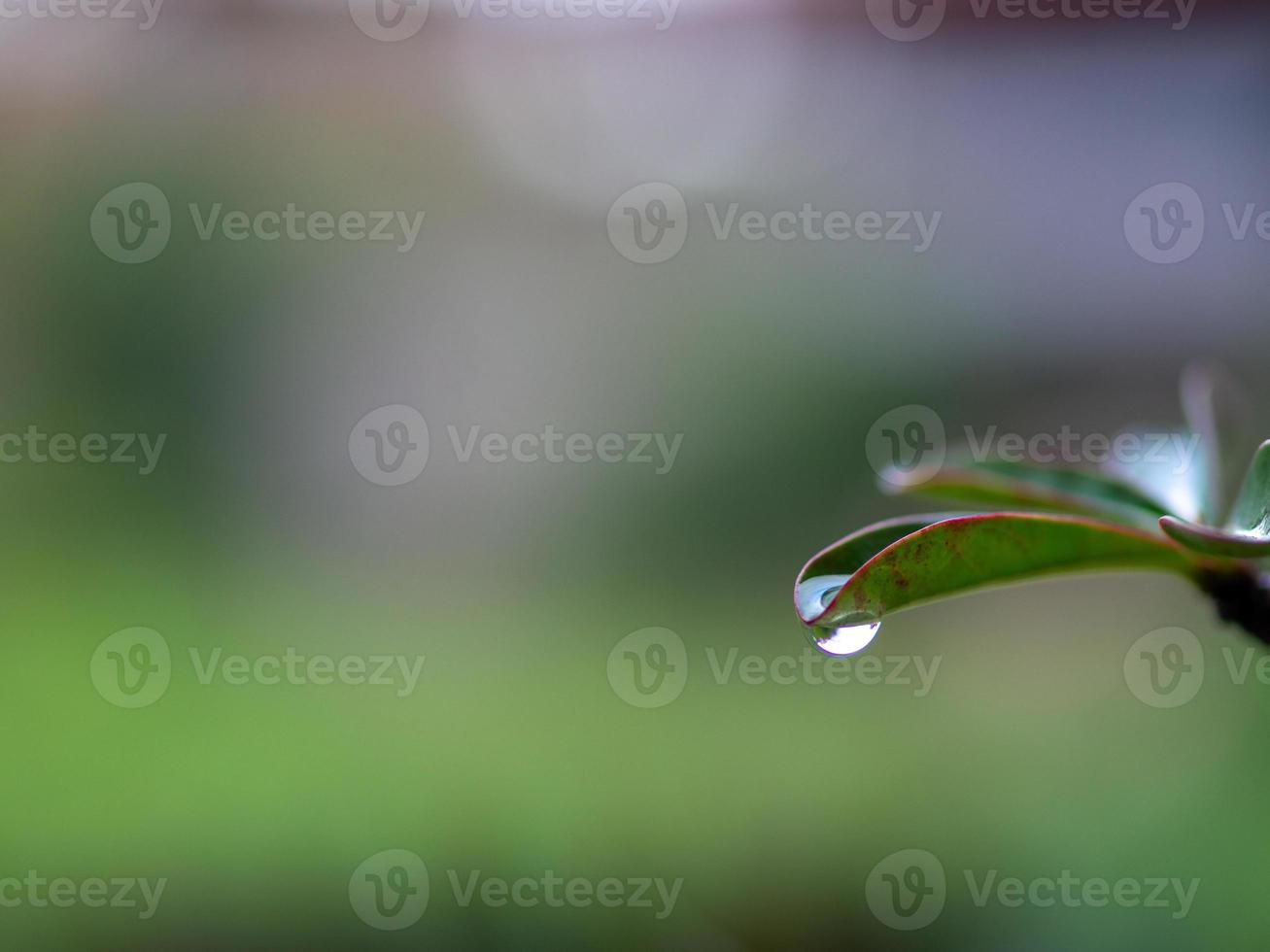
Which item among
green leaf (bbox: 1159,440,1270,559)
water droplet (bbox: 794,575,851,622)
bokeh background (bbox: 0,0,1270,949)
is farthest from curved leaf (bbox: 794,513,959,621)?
bokeh background (bbox: 0,0,1270,949)

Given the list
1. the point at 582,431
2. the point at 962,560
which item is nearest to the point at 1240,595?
the point at 962,560

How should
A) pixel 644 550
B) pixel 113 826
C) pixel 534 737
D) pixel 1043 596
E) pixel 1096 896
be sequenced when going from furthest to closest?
pixel 644 550 < pixel 1043 596 < pixel 534 737 < pixel 113 826 < pixel 1096 896

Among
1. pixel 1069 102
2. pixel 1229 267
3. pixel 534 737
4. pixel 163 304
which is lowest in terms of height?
pixel 534 737

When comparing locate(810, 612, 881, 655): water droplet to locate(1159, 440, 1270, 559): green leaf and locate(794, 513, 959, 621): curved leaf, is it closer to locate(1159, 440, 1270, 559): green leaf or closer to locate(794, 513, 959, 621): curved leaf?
locate(794, 513, 959, 621): curved leaf

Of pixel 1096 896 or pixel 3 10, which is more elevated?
pixel 3 10

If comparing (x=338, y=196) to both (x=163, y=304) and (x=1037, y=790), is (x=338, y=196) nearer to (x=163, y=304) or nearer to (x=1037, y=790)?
(x=163, y=304)

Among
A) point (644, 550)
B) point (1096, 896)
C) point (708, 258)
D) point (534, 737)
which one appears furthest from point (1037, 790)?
point (708, 258)
